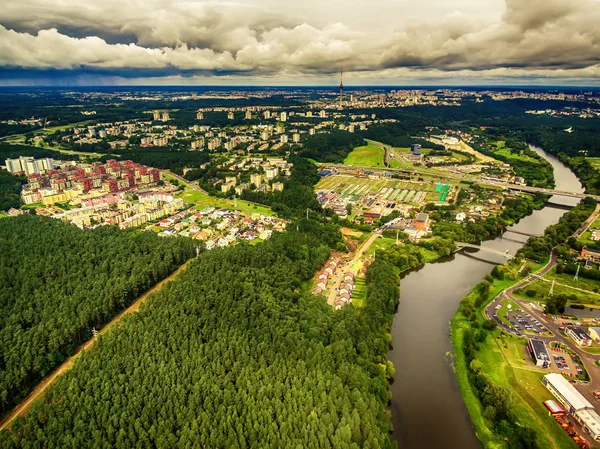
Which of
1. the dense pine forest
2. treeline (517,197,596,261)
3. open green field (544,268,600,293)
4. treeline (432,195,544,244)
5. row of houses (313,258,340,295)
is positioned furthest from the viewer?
treeline (432,195,544,244)

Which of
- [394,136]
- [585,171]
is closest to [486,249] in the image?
[585,171]

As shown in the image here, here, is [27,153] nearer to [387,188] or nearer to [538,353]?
[387,188]

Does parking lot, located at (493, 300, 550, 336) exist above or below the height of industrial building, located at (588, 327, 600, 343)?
below

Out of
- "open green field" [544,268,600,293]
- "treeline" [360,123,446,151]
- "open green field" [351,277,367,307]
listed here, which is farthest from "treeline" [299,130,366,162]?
"open green field" [544,268,600,293]

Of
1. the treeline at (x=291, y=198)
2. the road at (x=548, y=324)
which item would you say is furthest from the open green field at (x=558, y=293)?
the treeline at (x=291, y=198)

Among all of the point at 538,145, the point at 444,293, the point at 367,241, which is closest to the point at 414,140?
the point at 538,145

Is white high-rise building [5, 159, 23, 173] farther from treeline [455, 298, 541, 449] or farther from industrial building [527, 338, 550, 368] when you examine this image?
industrial building [527, 338, 550, 368]
